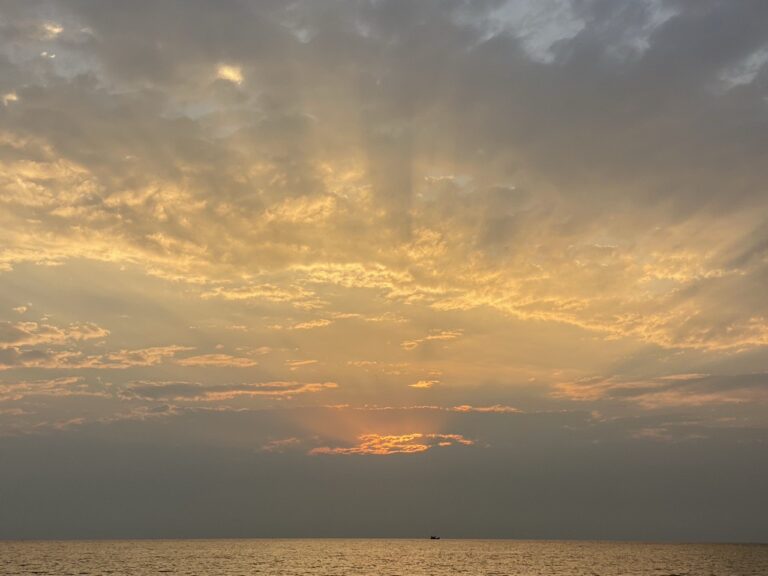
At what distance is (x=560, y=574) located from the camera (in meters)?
174

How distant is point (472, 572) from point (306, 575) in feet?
140

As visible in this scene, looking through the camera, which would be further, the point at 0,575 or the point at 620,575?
the point at 620,575

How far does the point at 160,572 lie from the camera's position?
551 ft

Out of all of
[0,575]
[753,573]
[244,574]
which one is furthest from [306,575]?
[753,573]

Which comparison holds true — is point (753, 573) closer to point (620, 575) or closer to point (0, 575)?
point (620, 575)

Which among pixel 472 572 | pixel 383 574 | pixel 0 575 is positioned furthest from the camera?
pixel 472 572

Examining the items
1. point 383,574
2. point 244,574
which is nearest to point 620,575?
point 383,574

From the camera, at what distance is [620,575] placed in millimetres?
172875

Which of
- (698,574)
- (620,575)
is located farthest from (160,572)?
(698,574)

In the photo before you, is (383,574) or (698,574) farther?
(698,574)

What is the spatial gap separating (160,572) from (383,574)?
52774 millimetres

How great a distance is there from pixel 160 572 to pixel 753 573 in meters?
148

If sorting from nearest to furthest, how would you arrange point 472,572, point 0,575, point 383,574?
point 0,575, point 383,574, point 472,572

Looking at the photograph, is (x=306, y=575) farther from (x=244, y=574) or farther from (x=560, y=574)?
(x=560, y=574)
